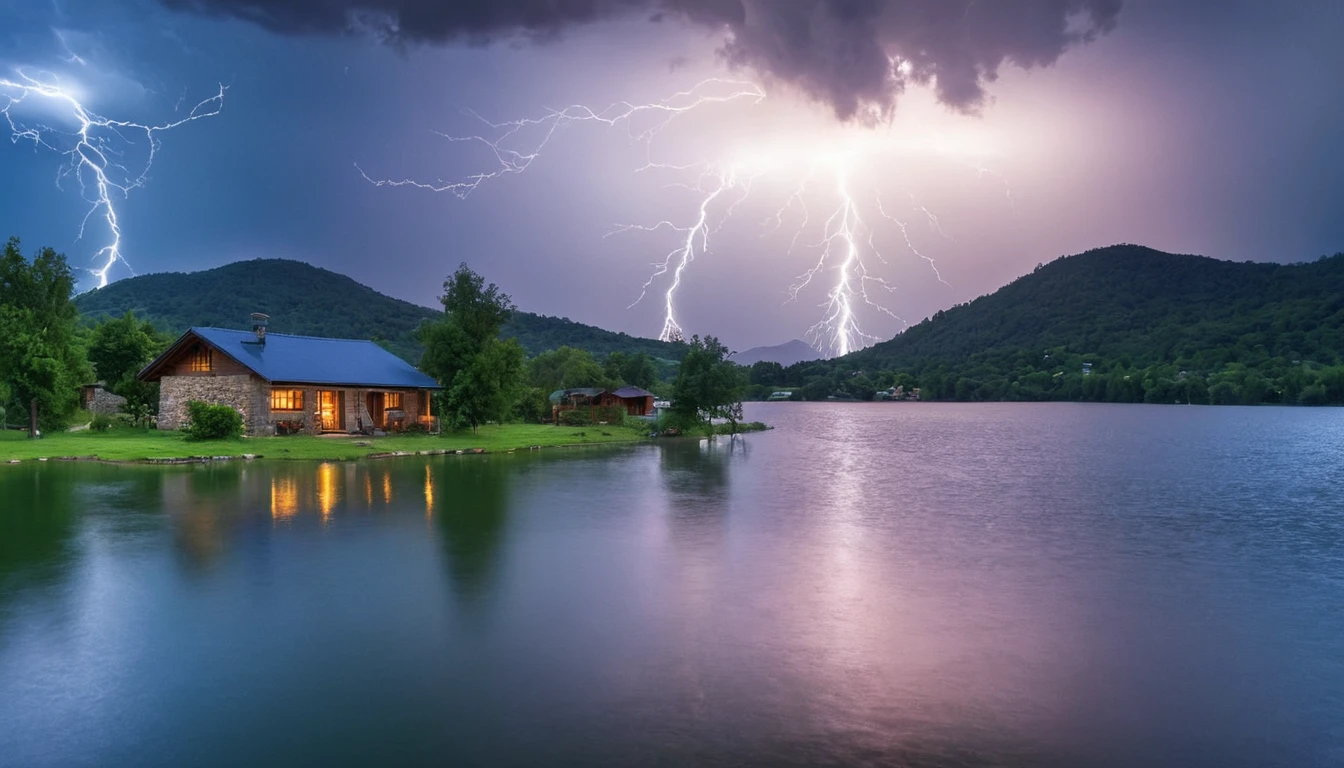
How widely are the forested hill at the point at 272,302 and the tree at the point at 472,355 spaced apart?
2263 inches

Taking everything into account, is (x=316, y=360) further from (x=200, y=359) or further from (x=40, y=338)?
(x=40, y=338)

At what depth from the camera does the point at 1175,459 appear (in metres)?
40.2

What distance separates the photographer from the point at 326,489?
2508 centimetres

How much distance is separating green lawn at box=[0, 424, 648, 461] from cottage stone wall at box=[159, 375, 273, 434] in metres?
1.50

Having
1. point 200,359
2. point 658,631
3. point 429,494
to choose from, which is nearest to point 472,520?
point 429,494

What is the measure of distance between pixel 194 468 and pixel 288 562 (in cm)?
1993

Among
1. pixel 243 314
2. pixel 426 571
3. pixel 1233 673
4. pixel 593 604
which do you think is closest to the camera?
pixel 1233 673

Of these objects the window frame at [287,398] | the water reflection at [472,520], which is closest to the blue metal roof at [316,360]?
the window frame at [287,398]

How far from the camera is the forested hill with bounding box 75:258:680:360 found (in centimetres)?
11475

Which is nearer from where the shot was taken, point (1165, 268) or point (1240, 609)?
point (1240, 609)

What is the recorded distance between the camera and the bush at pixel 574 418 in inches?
2493

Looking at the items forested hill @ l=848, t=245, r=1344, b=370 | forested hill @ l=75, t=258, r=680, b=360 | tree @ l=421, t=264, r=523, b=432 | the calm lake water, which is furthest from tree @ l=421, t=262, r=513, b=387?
forested hill @ l=848, t=245, r=1344, b=370

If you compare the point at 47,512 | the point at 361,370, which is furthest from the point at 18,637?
the point at 361,370

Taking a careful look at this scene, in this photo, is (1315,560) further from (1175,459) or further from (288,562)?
(1175,459)
